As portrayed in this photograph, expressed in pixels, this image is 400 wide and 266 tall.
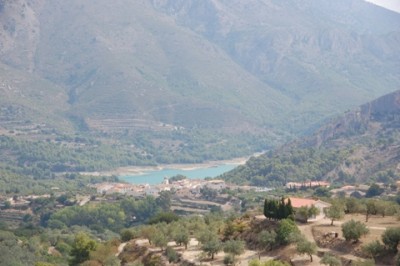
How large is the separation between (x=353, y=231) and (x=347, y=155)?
82.0 metres

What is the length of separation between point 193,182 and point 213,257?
80899 mm

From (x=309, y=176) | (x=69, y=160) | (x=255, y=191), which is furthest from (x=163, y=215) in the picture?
(x=69, y=160)

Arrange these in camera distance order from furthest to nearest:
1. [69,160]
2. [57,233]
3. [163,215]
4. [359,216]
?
[69,160] → [57,233] → [163,215] → [359,216]

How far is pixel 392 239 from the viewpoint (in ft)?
133

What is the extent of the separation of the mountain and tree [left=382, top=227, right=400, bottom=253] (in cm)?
6209

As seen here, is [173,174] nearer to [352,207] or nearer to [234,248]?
[352,207]

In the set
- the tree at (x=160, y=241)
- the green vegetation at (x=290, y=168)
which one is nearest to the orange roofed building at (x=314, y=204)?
the tree at (x=160, y=241)

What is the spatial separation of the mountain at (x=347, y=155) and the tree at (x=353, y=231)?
5957cm

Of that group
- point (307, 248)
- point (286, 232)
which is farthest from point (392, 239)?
point (286, 232)

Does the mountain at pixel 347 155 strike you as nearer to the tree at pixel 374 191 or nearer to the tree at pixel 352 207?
the tree at pixel 374 191

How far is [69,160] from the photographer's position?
607 ft

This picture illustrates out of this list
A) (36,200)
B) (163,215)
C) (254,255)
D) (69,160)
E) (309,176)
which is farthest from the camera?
(69,160)

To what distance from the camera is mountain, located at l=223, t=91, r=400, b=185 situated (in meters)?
118

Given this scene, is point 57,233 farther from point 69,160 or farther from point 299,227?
point 69,160
